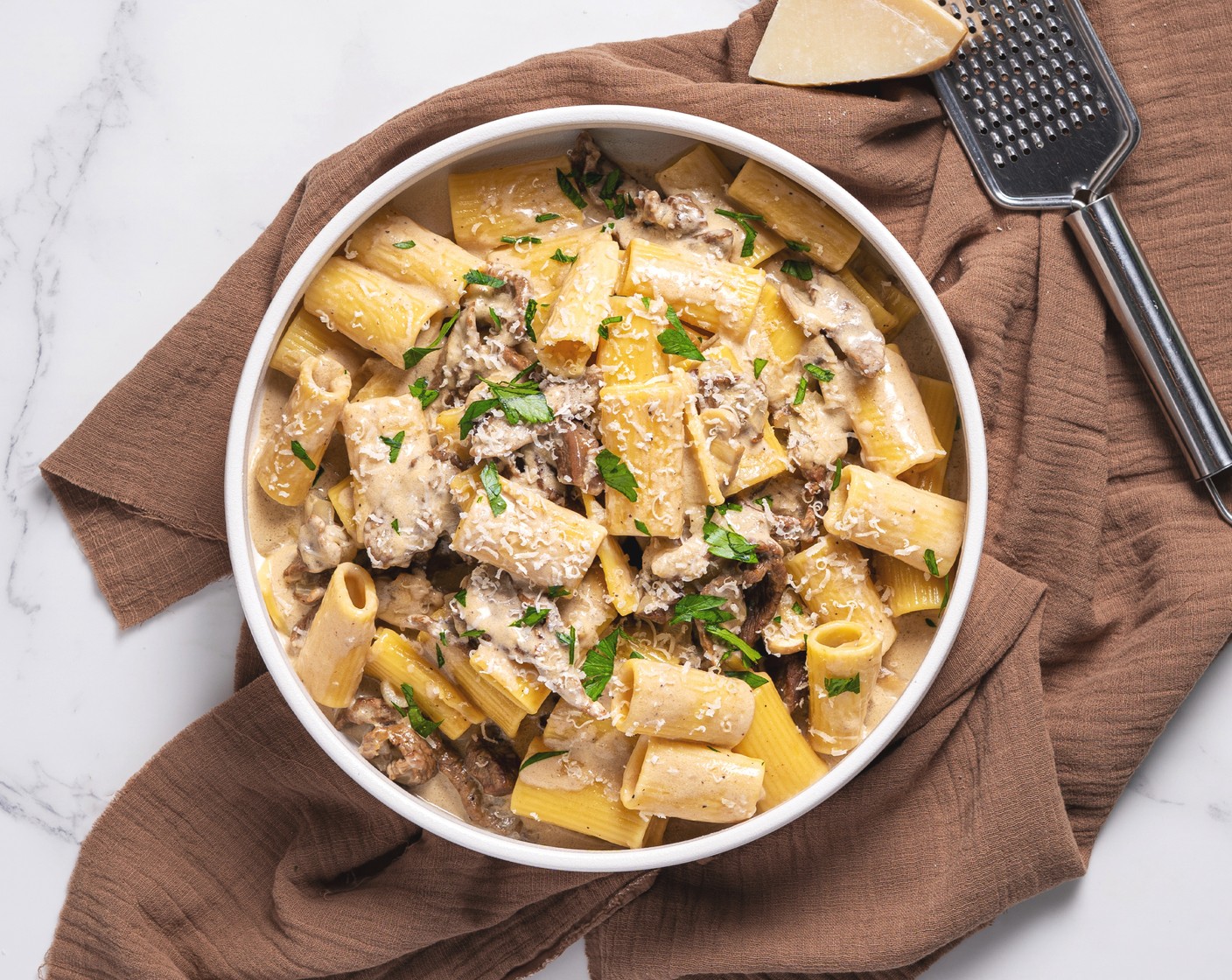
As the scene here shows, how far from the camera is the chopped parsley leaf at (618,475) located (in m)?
2.12

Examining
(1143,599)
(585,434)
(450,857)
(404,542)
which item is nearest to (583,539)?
(585,434)

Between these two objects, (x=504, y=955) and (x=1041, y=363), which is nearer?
(x=1041, y=363)

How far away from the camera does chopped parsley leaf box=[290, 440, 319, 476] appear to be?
7.36 ft

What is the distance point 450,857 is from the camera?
273cm

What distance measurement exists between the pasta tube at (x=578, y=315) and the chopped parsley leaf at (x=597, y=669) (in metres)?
0.62

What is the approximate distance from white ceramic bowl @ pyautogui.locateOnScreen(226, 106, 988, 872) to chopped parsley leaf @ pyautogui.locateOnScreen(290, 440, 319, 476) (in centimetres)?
14

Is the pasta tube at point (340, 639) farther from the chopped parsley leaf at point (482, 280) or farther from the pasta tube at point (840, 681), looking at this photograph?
the pasta tube at point (840, 681)

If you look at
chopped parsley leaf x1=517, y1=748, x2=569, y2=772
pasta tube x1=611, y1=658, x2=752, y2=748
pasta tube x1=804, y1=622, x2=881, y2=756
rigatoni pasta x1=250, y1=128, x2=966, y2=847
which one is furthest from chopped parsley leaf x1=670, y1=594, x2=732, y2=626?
chopped parsley leaf x1=517, y1=748, x2=569, y2=772

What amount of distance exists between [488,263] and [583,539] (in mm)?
743

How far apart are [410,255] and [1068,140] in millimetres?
1745

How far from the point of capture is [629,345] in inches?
85.4

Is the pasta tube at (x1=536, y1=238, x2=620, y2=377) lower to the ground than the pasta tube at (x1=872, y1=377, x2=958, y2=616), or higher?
higher

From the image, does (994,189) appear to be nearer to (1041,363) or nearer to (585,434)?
(1041,363)

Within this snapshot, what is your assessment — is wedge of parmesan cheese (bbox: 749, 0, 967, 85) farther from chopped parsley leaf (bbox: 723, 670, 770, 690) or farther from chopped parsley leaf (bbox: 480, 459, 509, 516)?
chopped parsley leaf (bbox: 723, 670, 770, 690)
